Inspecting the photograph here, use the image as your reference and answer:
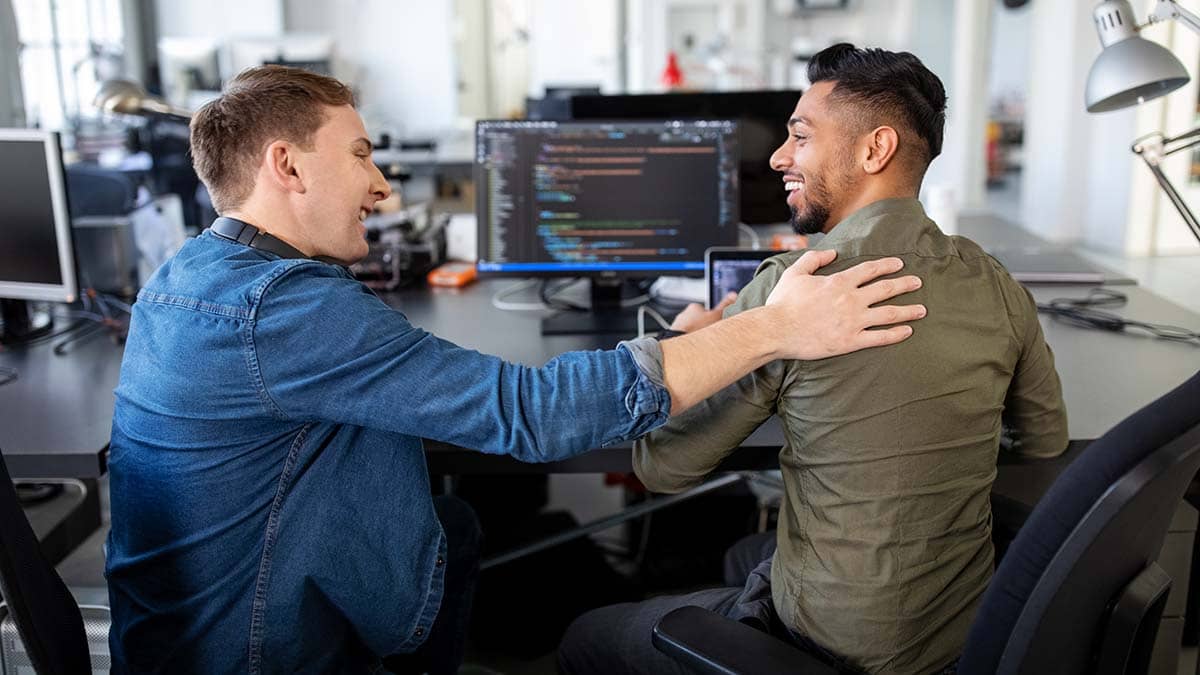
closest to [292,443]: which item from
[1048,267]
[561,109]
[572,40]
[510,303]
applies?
[510,303]

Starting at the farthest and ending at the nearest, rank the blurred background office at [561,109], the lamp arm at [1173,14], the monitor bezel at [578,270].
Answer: the blurred background office at [561,109]
the monitor bezel at [578,270]
the lamp arm at [1173,14]

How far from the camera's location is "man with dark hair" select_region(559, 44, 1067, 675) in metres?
1.19

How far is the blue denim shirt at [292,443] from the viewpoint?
45.3 inches

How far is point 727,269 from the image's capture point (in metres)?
2.04

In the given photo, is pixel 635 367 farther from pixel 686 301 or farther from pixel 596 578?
pixel 596 578

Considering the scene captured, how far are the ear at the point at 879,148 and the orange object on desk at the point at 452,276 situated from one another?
1.41m

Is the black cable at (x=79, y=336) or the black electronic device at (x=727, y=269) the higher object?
the black electronic device at (x=727, y=269)

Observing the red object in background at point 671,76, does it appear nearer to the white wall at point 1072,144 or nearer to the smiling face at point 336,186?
the white wall at point 1072,144

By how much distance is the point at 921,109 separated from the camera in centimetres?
129

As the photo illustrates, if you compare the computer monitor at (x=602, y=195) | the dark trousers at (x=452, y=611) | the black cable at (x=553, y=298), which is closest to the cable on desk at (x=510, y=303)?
the black cable at (x=553, y=298)

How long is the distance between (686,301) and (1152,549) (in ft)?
4.40

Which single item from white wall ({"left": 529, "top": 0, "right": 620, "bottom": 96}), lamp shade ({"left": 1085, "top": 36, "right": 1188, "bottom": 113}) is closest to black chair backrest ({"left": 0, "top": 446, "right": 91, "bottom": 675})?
lamp shade ({"left": 1085, "top": 36, "right": 1188, "bottom": 113})

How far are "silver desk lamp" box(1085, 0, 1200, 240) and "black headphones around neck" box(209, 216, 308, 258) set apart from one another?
1.37m

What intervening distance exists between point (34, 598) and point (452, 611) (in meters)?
0.67
